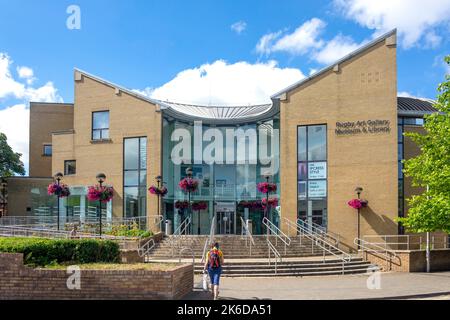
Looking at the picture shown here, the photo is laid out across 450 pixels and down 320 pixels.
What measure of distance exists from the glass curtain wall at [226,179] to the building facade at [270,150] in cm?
7

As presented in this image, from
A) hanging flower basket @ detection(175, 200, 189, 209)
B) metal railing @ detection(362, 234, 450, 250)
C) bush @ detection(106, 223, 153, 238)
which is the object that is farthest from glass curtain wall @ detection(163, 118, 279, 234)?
metal railing @ detection(362, 234, 450, 250)

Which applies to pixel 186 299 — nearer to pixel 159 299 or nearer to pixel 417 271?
pixel 159 299


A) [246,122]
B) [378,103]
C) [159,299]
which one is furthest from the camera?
[246,122]

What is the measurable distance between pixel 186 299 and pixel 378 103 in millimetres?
17946

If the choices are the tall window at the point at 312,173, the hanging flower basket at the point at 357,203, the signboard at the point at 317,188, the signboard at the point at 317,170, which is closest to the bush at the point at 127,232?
the tall window at the point at 312,173

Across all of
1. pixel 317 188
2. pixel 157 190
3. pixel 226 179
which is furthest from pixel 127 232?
pixel 317 188

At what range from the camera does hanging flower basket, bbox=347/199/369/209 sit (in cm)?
2533

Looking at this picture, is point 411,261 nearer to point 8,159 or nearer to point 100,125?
point 100,125

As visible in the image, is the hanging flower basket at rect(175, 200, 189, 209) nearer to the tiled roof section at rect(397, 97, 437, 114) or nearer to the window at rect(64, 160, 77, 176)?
the window at rect(64, 160, 77, 176)

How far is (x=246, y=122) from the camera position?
31984mm

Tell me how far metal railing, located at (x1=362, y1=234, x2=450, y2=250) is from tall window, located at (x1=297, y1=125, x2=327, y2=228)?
9.65 ft

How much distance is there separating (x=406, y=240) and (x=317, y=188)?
5.58 m

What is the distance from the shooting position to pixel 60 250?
505 inches
